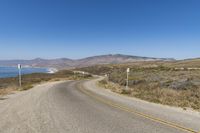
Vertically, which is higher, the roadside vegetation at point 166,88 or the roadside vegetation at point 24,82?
the roadside vegetation at point 166,88

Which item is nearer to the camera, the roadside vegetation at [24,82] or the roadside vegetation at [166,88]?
the roadside vegetation at [166,88]

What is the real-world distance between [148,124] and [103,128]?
1901 mm

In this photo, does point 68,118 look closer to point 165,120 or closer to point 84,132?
point 84,132

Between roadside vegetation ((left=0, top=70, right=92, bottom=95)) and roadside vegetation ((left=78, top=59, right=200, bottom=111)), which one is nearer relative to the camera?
roadside vegetation ((left=78, top=59, right=200, bottom=111))

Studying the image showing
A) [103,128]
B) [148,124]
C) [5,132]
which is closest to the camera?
[5,132]

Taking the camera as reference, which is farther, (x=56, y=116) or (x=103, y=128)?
(x=56, y=116)

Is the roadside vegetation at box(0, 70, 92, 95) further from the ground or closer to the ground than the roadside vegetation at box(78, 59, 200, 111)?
closer to the ground

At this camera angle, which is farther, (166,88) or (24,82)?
(24,82)

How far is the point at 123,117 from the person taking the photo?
8.62 m

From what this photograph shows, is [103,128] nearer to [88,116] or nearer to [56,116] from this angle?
[88,116]

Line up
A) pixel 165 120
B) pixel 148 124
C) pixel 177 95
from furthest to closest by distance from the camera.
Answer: pixel 177 95 → pixel 165 120 → pixel 148 124

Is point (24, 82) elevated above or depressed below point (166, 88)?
below

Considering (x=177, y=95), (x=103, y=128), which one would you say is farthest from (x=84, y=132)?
(x=177, y=95)

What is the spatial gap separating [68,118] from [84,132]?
2126mm
